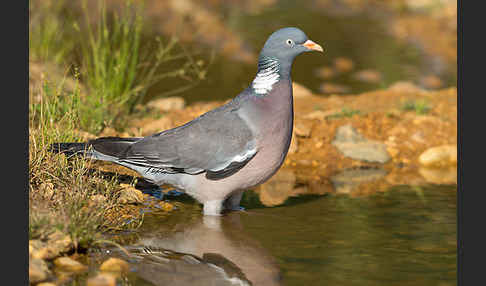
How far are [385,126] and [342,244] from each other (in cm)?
326

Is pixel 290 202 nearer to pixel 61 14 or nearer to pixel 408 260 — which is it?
pixel 408 260

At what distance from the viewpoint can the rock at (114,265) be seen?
16.3 ft

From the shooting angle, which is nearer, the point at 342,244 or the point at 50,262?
the point at 50,262

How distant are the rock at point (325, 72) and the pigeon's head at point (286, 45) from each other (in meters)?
5.39

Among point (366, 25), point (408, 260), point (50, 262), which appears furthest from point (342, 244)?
point (366, 25)

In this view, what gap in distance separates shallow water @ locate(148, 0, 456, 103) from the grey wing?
3706 mm

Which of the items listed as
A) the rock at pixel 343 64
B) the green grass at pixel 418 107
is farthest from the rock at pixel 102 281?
the rock at pixel 343 64

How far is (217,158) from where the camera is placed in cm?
610

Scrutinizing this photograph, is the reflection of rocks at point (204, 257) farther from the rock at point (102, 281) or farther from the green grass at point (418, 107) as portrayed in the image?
the green grass at point (418, 107)

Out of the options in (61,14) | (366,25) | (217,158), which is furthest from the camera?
(366,25)

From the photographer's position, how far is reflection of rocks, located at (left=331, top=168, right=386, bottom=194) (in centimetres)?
743

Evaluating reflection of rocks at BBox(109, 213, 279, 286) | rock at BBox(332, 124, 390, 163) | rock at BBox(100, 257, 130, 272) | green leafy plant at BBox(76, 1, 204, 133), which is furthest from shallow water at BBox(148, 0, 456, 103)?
rock at BBox(100, 257, 130, 272)

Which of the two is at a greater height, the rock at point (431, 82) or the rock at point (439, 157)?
the rock at point (431, 82)

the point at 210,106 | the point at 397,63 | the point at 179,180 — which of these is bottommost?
the point at 179,180
